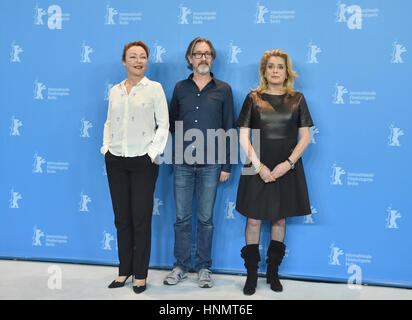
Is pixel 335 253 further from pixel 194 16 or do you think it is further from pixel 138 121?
pixel 194 16

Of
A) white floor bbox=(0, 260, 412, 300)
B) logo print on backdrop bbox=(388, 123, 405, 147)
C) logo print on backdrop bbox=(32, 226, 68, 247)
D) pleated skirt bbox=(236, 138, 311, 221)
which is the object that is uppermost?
logo print on backdrop bbox=(388, 123, 405, 147)

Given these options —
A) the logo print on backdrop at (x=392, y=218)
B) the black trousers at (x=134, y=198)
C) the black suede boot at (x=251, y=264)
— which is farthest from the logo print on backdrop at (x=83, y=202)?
the logo print on backdrop at (x=392, y=218)

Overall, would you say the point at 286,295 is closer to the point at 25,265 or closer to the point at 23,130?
the point at 25,265

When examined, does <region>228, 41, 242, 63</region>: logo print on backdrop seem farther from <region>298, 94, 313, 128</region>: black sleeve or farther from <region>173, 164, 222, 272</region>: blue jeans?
<region>173, 164, 222, 272</region>: blue jeans

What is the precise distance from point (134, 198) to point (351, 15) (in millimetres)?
2014

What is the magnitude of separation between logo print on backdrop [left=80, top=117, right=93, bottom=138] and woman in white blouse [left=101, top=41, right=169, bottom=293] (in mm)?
534

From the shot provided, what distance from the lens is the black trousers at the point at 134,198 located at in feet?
8.45

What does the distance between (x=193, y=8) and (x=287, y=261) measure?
2.06 meters

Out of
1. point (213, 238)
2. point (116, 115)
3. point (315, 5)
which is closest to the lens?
point (116, 115)

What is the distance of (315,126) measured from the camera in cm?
288

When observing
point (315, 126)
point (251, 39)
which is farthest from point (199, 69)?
point (315, 126)

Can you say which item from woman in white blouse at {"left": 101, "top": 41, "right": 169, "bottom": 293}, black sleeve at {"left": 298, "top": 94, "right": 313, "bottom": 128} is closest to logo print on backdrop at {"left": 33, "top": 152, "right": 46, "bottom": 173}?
woman in white blouse at {"left": 101, "top": 41, "right": 169, "bottom": 293}

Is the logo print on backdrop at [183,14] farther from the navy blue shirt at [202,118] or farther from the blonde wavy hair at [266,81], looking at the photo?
the blonde wavy hair at [266,81]

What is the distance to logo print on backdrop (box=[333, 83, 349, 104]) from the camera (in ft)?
9.28
